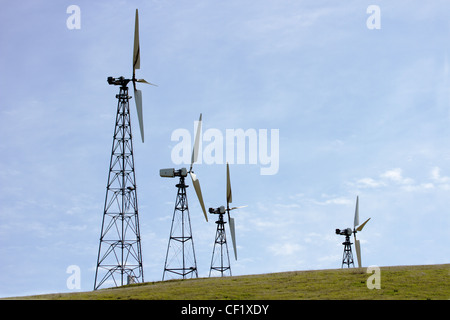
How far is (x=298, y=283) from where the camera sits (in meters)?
52.2

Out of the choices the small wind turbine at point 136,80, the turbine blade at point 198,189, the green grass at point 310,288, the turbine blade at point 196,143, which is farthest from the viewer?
the turbine blade at point 196,143

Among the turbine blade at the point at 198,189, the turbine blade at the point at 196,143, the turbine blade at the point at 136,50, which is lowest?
the turbine blade at the point at 198,189

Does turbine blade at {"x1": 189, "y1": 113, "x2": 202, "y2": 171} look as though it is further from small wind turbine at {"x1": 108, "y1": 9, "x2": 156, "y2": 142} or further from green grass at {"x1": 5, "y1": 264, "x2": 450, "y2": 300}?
green grass at {"x1": 5, "y1": 264, "x2": 450, "y2": 300}

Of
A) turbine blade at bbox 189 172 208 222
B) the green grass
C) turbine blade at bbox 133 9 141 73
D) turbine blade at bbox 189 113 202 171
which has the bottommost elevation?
the green grass

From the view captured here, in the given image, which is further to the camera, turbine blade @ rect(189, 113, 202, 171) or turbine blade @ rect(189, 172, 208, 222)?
turbine blade @ rect(189, 113, 202, 171)

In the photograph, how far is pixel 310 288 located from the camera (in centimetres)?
4909

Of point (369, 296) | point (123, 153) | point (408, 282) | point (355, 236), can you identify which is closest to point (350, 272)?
point (408, 282)

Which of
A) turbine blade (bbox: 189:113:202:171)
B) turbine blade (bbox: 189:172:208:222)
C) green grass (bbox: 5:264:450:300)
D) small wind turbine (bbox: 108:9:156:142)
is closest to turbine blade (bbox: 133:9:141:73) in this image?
small wind turbine (bbox: 108:9:156:142)

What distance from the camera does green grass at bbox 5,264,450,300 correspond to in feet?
148

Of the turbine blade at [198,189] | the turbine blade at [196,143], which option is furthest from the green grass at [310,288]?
the turbine blade at [196,143]

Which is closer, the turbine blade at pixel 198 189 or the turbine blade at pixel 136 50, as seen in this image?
the turbine blade at pixel 136 50

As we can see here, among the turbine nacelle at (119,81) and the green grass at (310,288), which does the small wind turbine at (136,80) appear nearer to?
the turbine nacelle at (119,81)

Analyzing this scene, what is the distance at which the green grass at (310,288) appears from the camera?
4512cm
